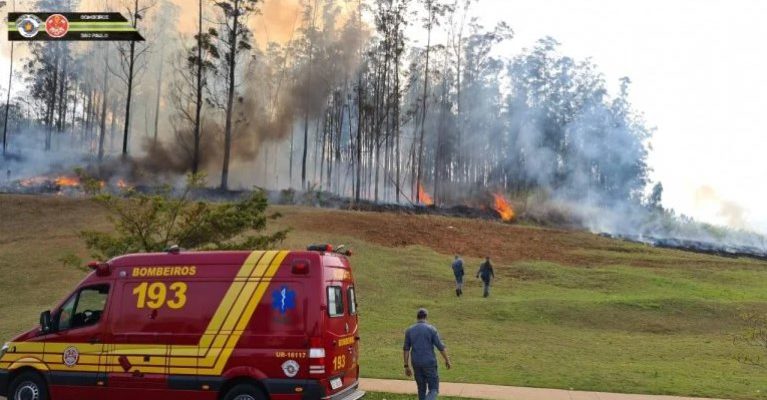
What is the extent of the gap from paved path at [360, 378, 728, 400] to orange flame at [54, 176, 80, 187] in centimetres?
4289

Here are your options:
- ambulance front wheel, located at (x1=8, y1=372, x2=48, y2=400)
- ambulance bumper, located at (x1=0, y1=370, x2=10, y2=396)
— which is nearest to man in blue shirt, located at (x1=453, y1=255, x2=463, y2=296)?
ambulance front wheel, located at (x1=8, y1=372, x2=48, y2=400)

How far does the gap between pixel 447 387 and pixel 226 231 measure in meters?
9.26

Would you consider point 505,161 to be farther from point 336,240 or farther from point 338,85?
point 336,240

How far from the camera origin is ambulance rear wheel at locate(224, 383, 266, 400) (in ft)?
30.6

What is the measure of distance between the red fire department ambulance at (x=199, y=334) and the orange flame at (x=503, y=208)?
52.0m

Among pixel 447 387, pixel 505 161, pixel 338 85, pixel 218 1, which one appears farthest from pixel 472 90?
pixel 447 387

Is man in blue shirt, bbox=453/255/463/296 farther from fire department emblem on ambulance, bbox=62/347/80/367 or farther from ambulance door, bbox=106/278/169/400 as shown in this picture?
fire department emblem on ambulance, bbox=62/347/80/367

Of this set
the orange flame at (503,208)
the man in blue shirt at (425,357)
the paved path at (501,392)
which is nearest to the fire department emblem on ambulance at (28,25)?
the paved path at (501,392)

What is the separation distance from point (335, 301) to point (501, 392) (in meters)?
4.40

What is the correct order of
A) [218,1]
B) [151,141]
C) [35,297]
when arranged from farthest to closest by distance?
[151,141], [218,1], [35,297]

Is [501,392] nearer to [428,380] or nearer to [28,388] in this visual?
[428,380]

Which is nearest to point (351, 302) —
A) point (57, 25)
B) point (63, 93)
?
point (57, 25)

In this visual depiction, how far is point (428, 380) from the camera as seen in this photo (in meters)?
9.85

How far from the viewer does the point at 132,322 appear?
9961 millimetres
